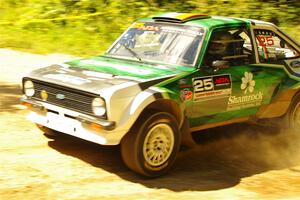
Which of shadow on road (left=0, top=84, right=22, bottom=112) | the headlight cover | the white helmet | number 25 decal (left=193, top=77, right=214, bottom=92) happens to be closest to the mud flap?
number 25 decal (left=193, top=77, right=214, bottom=92)

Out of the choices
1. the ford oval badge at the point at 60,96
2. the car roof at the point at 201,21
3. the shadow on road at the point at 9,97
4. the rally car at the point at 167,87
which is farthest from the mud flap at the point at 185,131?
the shadow on road at the point at 9,97

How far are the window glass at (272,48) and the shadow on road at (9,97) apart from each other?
3.88 meters

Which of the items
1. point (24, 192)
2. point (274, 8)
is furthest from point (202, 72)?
point (274, 8)

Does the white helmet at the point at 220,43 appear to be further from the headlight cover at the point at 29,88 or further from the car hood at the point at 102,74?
the headlight cover at the point at 29,88

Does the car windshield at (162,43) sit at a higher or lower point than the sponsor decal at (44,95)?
higher

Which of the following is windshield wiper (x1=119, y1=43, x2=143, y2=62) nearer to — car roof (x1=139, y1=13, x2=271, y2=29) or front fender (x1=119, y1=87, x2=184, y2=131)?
car roof (x1=139, y1=13, x2=271, y2=29)

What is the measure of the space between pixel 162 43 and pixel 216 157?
1659mm

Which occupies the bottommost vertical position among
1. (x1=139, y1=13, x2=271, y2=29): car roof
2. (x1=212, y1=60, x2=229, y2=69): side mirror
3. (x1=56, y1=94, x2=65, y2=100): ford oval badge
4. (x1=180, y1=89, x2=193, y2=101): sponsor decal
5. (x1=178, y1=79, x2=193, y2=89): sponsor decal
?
(x1=180, y1=89, x2=193, y2=101): sponsor decal

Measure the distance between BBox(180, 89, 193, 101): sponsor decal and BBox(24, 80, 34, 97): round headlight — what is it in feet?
5.96

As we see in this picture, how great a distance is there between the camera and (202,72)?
20.5 feet

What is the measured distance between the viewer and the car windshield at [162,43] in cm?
649

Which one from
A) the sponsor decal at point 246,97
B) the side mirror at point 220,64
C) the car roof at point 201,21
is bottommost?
the sponsor decal at point 246,97

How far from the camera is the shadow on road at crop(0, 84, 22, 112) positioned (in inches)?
326

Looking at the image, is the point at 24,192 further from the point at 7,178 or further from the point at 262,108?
the point at 262,108
